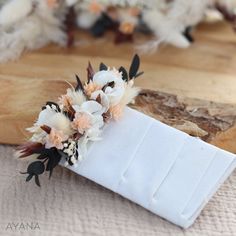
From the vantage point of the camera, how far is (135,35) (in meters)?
1.01

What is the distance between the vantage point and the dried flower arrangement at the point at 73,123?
0.61 meters

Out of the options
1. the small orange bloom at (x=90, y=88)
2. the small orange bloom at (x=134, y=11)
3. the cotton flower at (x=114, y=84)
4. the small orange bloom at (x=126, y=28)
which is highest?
the cotton flower at (x=114, y=84)

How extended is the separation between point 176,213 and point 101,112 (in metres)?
0.15

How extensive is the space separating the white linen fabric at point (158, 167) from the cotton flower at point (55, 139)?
5 centimetres

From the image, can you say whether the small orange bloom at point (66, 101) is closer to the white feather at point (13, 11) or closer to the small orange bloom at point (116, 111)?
the small orange bloom at point (116, 111)

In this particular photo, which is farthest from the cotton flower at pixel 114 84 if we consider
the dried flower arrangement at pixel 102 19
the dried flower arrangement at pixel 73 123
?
the dried flower arrangement at pixel 102 19

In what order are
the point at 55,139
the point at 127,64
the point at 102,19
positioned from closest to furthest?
the point at 55,139 < the point at 127,64 < the point at 102,19

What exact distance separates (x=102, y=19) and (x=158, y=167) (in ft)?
1.50

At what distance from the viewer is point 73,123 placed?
2.03 feet

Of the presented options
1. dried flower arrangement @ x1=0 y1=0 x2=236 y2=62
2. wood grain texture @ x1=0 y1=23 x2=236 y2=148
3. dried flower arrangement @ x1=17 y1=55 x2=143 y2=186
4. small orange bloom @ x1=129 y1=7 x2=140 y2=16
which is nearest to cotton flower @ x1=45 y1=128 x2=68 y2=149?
dried flower arrangement @ x1=17 y1=55 x2=143 y2=186

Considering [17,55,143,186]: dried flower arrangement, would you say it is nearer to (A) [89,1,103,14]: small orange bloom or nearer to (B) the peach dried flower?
(B) the peach dried flower

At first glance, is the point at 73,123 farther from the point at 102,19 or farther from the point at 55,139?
the point at 102,19

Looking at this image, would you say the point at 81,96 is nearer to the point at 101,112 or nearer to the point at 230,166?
the point at 101,112

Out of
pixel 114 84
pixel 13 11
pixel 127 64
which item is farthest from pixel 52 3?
pixel 114 84
